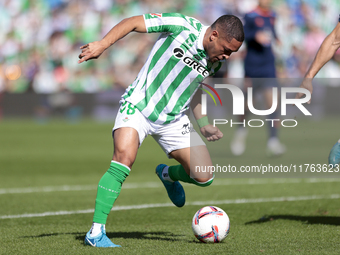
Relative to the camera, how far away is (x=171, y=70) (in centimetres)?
455

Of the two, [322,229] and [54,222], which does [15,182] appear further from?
[322,229]

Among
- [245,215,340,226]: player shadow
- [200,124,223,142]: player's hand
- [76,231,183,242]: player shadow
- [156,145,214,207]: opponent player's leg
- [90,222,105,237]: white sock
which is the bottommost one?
[245,215,340,226]: player shadow

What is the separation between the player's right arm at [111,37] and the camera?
3.93 metres

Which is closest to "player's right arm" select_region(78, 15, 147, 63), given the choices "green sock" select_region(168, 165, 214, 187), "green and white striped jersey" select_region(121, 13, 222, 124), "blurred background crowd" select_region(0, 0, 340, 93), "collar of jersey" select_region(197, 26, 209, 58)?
"green and white striped jersey" select_region(121, 13, 222, 124)

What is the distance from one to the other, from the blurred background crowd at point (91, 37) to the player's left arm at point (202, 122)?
600 inches

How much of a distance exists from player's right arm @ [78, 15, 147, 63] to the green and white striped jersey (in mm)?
228

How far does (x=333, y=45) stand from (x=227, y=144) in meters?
7.60

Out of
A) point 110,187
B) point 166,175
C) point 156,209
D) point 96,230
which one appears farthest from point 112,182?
point 156,209

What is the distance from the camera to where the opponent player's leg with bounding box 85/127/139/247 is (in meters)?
4.16

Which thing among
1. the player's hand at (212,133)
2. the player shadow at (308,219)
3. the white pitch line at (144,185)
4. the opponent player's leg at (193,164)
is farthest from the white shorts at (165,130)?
the white pitch line at (144,185)

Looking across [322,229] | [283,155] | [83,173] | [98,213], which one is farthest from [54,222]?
[283,155]

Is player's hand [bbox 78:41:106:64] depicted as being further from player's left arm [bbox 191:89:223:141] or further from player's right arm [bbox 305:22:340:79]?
player's right arm [bbox 305:22:340:79]

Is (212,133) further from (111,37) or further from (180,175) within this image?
(111,37)

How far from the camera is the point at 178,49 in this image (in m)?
4.49
